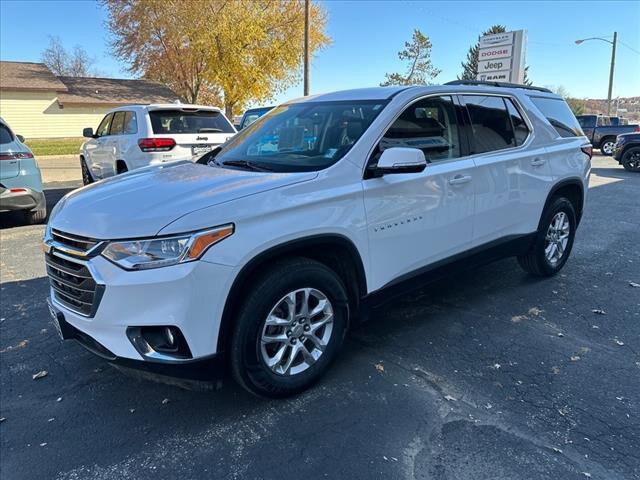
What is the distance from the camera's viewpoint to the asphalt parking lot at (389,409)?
2352mm

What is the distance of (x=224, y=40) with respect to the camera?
78.5 ft

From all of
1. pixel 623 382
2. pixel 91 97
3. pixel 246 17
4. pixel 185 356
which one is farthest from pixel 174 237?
pixel 91 97

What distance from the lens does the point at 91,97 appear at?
34.2 metres

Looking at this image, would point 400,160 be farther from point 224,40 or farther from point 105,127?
point 224,40

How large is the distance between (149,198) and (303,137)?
1.30 metres

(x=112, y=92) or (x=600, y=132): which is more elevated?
(x=112, y=92)

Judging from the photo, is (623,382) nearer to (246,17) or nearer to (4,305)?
(4,305)

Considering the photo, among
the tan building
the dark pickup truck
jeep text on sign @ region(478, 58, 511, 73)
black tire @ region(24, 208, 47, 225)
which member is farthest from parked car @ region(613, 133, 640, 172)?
the tan building

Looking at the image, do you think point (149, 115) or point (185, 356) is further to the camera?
point (149, 115)

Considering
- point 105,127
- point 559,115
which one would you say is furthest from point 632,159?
point 105,127

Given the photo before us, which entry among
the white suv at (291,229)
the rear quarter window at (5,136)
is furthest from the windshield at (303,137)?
the rear quarter window at (5,136)

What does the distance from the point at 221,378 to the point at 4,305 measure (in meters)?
3.02

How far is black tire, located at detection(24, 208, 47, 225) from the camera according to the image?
25.0ft

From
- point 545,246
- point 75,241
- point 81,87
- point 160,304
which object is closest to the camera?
point 160,304
